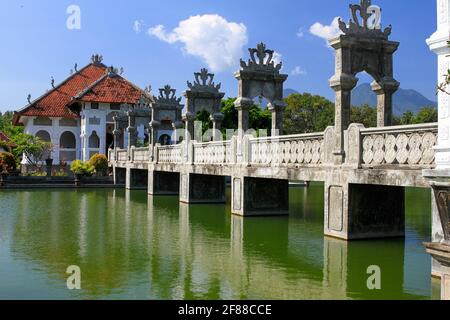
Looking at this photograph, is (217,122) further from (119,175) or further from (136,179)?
(119,175)

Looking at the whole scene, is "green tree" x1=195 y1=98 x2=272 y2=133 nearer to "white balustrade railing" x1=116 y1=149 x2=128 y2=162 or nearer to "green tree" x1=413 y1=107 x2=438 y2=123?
"white balustrade railing" x1=116 y1=149 x2=128 y2=162

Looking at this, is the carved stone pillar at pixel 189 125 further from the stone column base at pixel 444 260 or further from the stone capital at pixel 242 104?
the stone column base at pixel 444 260

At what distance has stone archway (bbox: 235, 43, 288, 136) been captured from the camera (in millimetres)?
19594

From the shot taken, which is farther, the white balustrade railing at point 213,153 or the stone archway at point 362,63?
the white balustrade railing at point 213,153

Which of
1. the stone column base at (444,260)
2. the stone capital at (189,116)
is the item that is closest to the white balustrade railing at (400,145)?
the stone column base at (444,260)

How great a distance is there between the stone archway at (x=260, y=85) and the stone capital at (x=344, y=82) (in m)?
6.03

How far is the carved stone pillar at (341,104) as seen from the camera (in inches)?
533

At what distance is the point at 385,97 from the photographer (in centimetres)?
1474

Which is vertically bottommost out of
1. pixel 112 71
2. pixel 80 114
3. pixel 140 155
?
pixel 140 155

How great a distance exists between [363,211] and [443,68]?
24.5 ft

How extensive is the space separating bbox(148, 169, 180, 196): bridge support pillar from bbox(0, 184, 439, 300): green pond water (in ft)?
31.4

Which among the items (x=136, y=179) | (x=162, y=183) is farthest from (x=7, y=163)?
(x=162, y=183)

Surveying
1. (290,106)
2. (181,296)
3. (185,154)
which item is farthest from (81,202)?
(290,106)

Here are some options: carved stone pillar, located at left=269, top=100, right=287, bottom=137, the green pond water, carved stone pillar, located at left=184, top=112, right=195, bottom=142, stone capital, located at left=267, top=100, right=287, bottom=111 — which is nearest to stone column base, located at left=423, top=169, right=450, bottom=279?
the green pond water
